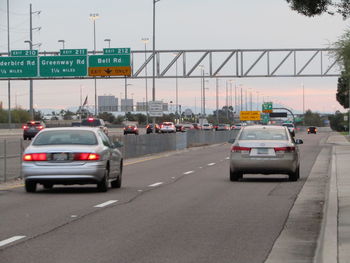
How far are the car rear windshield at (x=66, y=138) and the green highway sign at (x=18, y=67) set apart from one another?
3921cm

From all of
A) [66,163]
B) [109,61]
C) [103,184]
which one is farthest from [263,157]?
[109,61]

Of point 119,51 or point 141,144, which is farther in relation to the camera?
point 119,51

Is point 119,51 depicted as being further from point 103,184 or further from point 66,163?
point 66,163

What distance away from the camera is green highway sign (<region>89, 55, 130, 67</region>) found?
57.6 meters

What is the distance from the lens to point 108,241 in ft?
36.2

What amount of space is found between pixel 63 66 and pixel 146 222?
149 feet

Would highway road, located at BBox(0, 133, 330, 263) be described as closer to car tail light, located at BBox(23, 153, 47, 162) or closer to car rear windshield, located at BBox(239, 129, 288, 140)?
car tail light, located at BBox(23, 153, 47, 162)

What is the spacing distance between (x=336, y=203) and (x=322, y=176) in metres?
10.0

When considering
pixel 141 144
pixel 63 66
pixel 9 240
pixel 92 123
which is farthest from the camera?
pixel 92 123

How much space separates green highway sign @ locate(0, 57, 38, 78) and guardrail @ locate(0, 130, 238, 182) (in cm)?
1136

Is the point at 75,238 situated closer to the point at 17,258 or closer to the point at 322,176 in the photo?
the point at 17,258

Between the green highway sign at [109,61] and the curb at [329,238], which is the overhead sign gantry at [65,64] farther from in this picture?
the curb at [329,238]

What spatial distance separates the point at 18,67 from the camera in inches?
2282

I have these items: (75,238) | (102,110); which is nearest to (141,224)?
(75,238)
